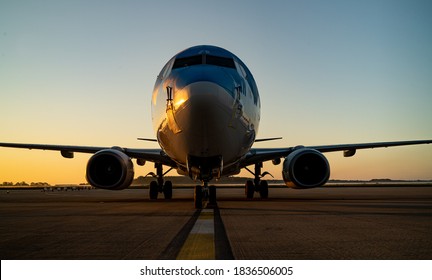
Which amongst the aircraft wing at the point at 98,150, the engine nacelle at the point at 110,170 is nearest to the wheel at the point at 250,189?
the aircraft wing at the point at 98,150

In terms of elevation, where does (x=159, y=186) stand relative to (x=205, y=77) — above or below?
below

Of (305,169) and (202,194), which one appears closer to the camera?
(202,194)

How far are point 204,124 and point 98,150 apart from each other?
779 centimetres

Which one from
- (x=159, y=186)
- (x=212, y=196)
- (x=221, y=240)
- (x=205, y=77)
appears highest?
(x=205, y=77)

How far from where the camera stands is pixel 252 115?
9.91 m

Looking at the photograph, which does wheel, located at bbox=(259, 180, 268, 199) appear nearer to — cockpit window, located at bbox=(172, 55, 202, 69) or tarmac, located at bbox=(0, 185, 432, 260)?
cockpit window, located at bbox=(172, 55, 202, 69)

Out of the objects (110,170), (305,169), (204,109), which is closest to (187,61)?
(204,109)

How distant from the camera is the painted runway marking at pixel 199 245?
11.7 ft

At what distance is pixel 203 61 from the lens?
8.91 m

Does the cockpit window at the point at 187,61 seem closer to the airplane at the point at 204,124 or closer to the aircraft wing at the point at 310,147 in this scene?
the airplane at the point at 204,124

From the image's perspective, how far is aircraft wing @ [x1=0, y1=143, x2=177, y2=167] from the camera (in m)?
13.4

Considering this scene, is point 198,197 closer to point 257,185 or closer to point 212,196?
point 212,196

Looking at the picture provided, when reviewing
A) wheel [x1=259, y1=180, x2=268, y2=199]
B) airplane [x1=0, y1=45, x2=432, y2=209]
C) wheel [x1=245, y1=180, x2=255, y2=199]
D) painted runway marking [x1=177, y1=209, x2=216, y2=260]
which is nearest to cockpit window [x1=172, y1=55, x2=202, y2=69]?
airplane [x1=0, y1=45, x2=432, y2=209]
